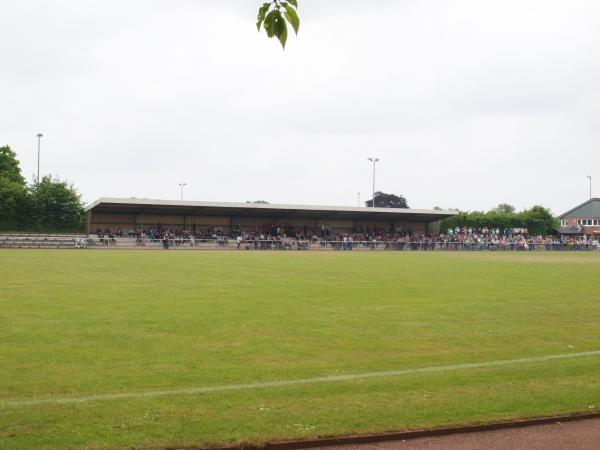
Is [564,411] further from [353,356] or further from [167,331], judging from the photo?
[167,331]

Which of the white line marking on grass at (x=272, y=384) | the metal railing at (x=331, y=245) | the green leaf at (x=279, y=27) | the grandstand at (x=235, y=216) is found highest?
the grandstand at (x=235, y=216)

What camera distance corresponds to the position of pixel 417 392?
728 centimetres

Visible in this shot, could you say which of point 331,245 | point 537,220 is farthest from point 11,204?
point 537,220

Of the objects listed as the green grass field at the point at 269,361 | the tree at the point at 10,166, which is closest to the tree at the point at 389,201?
the tree at the point at 10,166

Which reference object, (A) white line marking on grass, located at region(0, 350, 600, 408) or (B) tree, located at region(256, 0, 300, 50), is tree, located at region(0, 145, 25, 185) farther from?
(B) tree, located at region(256, 0, 300, 50)

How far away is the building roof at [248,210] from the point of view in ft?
199

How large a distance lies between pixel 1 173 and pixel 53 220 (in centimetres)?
1076

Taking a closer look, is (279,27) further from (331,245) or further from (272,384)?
(331,245)

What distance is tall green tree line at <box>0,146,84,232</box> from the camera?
64.3 m

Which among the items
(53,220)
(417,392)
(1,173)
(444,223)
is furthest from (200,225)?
(417,392)

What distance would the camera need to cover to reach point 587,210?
393ft

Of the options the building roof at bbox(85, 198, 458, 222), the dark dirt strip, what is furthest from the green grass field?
the building roof at bbox(85, 198, 458, 222)

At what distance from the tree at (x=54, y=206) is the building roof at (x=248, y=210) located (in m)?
1.67

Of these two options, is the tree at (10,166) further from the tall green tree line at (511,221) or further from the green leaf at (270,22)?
the green leaf at (270,22)
